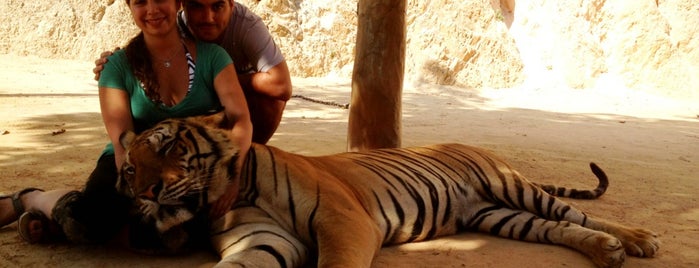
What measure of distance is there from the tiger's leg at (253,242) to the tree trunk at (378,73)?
2.34 meters

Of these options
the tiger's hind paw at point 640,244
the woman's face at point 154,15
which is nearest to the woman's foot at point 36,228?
the woman's face at point 154,15

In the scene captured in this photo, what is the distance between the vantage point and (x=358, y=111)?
497cm

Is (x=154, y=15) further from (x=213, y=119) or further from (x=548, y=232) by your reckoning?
(x=548, y=232)

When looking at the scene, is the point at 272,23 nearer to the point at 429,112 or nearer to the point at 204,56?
the point at 429,112

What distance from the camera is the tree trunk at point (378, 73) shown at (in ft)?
16.0

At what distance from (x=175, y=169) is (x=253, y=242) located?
1.51ft

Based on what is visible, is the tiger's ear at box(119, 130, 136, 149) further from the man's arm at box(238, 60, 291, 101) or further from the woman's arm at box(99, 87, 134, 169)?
the man's arm at box(238, 60, 291, 101)

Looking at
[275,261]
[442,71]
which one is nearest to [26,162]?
[275,261]

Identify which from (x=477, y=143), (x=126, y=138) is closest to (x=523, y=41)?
(x=477, y=143)

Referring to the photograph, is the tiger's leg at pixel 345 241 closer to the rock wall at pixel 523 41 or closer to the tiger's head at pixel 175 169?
the tiger's head at pixel 175 169

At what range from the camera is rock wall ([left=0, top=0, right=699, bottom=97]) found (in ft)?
46.3

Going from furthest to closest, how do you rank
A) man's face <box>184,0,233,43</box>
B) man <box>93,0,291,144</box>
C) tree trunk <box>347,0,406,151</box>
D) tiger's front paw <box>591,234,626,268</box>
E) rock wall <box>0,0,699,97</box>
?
rock wall <box>0,0,699,97</box>, tree trunk <box>347,0,406,151</box>, man <box>93,0,291,144</box>, man's face <box>184,0,233,43</box>, tiger's front paw <box>591,234,626,268</box>

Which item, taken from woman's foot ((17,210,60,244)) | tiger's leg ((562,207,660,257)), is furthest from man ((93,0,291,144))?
tiger's leg ((562,207,660,257))

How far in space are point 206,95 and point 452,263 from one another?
1466 millimetres
